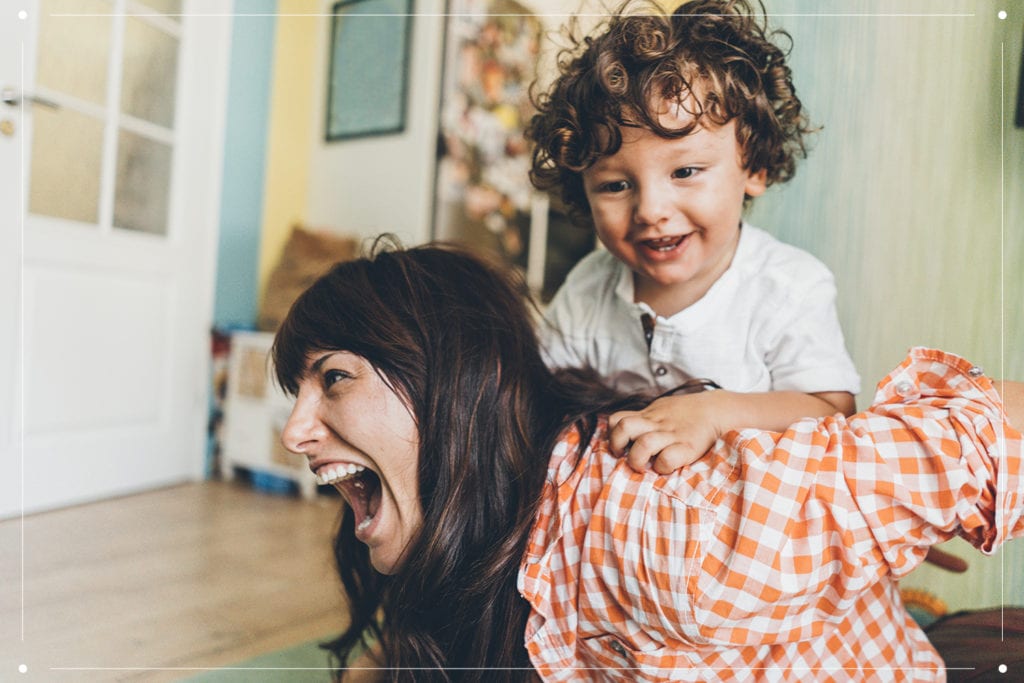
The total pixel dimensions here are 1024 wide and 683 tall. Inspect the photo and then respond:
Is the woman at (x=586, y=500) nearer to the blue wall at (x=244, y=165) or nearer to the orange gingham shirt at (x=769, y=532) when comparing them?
the orange gingham shirt at (x=769, y=532)

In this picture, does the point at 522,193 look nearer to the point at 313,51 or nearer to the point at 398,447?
the point at 313,51

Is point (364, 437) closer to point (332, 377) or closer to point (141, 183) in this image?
point (332, 377)

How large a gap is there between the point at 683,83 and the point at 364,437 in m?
0.40

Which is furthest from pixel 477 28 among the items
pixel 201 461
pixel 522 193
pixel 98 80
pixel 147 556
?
pixel 147 556

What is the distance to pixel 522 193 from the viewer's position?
1727 millimetres

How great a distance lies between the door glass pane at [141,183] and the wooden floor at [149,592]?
1.10ft

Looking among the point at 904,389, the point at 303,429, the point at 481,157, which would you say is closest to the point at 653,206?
the point at 904,389

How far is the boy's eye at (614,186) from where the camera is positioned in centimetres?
65

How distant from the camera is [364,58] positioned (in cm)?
88

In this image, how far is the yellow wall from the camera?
0.78 meters

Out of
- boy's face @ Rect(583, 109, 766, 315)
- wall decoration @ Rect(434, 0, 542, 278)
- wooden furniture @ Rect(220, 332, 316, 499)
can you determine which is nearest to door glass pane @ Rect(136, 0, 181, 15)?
boy's face @ Rect(583, 109, 766, 315)

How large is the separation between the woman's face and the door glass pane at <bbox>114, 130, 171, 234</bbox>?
379 millimetres

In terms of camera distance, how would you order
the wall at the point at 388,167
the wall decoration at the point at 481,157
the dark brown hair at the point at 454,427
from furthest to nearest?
the wall decoration at the point at 481,157
the wall at the point at 388,167
the dark brown hair at the point at 454,427

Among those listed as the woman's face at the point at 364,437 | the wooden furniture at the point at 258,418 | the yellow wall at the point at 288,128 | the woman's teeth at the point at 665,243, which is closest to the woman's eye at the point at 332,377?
the woman's face at the point at 364,437
